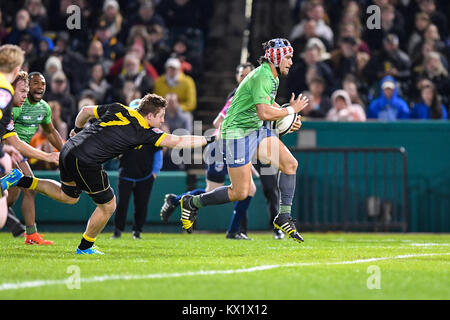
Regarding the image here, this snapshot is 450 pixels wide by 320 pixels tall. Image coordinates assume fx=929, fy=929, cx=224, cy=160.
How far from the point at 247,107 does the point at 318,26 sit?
30.0 ft

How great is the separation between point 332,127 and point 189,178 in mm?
2641

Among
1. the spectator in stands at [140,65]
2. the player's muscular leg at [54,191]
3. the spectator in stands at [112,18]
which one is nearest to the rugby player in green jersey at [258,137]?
the player's muscular leg at [54,191]

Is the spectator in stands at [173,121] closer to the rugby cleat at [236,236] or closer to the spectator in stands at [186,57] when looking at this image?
the spectator in stands at [186,57]

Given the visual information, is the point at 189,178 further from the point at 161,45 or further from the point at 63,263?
the point at 63,263

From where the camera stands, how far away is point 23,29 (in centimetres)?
1894

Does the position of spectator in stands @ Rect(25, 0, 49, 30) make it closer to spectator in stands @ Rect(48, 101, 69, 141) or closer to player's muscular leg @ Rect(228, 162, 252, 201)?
spectator in stands @ Rect(48, 101, 69, 141)

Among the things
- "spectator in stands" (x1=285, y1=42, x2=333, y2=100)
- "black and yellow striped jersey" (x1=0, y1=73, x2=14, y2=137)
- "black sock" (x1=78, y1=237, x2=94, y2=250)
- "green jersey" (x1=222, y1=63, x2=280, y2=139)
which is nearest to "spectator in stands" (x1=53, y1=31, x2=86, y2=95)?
"spectator in stands" (x1=285, y1=42, x2=333, y2=100)

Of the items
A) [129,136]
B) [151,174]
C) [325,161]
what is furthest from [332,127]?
[129,136]

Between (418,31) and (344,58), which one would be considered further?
(418,31)

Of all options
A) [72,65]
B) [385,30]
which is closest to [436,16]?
[385,30]

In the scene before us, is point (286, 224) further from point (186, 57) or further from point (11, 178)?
point (186, 57)

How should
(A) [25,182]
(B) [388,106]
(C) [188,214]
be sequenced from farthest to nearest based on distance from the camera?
(B) [388,106] < (C) [188,214] < (A) [25,182]

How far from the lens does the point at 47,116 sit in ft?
37.9

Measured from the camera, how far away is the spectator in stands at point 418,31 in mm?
19047
